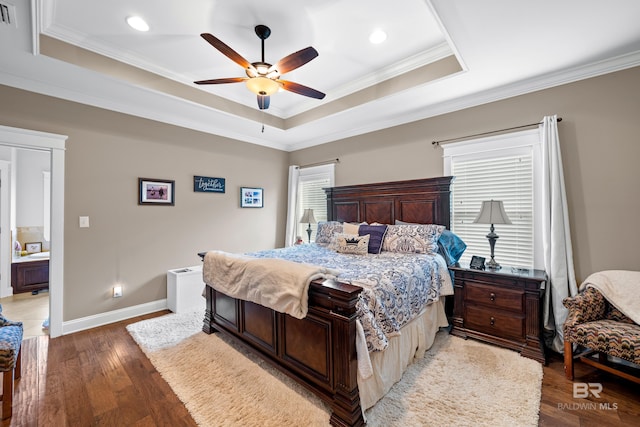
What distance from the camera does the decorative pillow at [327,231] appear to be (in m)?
4.02

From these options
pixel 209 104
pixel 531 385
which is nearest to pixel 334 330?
pixel 531 385

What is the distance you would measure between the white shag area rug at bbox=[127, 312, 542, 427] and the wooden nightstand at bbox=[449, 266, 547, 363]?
12cm

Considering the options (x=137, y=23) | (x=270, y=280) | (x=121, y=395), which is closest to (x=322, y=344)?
(x=270, y=280)

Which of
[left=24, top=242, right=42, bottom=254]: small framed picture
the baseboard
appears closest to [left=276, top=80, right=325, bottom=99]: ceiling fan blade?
the baseboard

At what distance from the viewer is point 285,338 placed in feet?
6.89

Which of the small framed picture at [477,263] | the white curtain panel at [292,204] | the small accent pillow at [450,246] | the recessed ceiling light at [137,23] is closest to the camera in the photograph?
the recessed ceiling light at [137,23]

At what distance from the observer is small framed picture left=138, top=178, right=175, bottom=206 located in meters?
3.59

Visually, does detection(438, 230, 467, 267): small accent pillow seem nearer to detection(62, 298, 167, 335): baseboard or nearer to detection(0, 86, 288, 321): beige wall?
detection(0, 86, 288, 321): beige wall

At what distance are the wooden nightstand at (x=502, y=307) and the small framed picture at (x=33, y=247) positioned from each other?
698cm

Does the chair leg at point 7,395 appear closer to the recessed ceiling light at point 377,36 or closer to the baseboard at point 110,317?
the baseboard at point 110,317

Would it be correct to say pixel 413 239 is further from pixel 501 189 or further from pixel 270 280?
pixel 270 280

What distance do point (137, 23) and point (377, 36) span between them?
218cm

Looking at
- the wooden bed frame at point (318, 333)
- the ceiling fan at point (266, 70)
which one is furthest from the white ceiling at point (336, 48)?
the wooden bed frame at point (318, 333)

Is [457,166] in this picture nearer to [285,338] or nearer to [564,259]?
[564,259]
